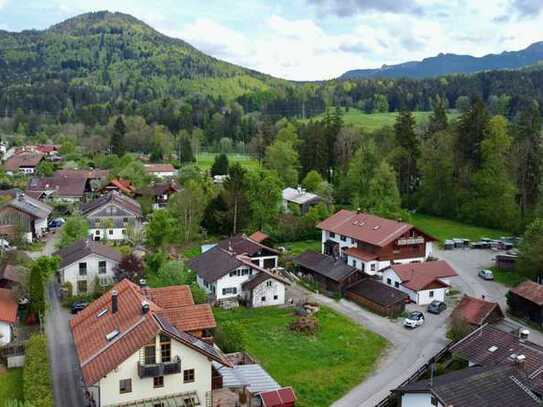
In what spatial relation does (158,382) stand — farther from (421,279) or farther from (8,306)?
(421,279)

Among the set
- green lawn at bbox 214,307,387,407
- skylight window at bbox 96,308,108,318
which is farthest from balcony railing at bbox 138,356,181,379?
green lawn at bbox 214,307,387,407

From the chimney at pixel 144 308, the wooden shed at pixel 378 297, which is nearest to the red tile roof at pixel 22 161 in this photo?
the wooden shed at pixel 378 297

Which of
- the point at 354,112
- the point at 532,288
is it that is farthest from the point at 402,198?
the point at 354,112

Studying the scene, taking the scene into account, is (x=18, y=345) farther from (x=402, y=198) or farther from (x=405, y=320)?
(x=402, y=198)

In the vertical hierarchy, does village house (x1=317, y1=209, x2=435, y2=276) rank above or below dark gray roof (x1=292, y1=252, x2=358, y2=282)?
above

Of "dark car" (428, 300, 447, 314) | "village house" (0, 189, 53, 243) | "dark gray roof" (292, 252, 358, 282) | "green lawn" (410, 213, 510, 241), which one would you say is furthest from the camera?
"green lawn" (410, 213, 510, 241)

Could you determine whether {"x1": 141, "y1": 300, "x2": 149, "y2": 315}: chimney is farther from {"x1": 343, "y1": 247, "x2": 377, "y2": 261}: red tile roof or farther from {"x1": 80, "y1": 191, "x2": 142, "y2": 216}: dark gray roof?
{"x1": 80, "y1": 191, "x2": 142, "y2": 216}: dark gray roof
